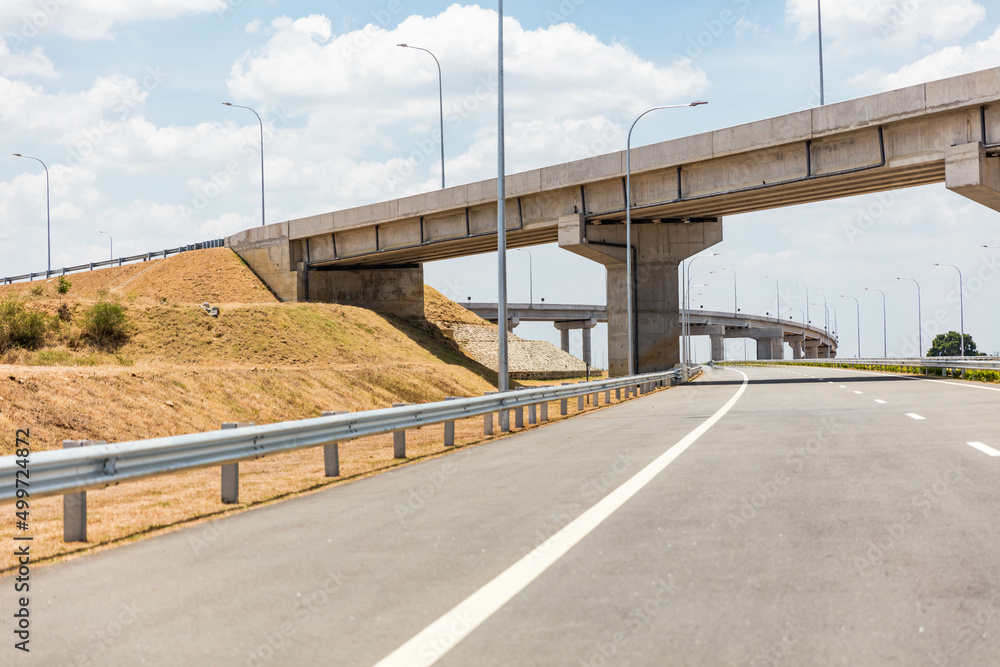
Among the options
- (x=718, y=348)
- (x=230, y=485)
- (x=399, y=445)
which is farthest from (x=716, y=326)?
(x=230, y=485)

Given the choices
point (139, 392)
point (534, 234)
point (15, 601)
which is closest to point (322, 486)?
point (15, 601)

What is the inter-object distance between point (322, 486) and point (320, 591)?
5708 millimetres

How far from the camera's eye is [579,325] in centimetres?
12081

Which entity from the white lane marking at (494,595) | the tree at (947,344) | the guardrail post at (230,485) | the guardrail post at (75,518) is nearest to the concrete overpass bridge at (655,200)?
the white lane marking at (494,595)

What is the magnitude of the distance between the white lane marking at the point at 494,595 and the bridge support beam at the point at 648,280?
3853cm

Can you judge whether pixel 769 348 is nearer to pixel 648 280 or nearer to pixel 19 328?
pixel 648 280

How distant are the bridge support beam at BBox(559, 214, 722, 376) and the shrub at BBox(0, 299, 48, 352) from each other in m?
23.6

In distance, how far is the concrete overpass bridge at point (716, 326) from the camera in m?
111

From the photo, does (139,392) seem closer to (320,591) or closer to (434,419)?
(434,419)

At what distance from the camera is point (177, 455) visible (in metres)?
8.88

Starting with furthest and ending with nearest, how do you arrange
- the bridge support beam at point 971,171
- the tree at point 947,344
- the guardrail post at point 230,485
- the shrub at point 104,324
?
1. the tree at point 947,344
2. the shrub at point 104,324
3. the bridge support beam at point 971,171
4. the guardrail post at point 230,485

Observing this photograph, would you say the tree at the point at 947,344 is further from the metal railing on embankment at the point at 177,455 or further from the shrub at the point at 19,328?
the metal railing on embankment at the point at 177,455

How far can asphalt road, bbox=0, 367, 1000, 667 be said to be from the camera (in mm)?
4461

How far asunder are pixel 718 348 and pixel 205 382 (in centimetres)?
12413
